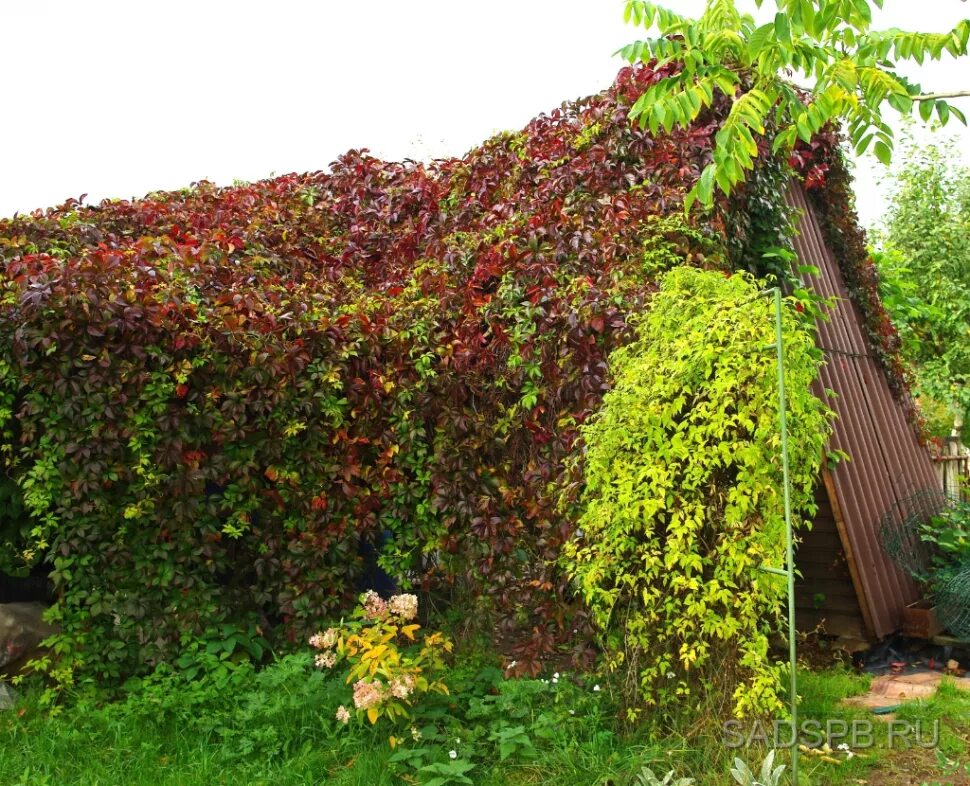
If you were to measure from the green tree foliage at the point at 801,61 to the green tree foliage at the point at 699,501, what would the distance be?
75cm

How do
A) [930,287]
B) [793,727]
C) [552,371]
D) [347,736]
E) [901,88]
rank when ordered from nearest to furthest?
[793,727] → [901,88] → [347,736] → [552,371] → [930,287]

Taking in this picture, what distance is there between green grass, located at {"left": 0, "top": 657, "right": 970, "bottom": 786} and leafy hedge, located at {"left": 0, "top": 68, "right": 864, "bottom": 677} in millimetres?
343

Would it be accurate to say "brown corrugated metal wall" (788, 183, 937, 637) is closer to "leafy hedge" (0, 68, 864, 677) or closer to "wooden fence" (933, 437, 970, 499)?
"wooden fence" (933, 437, 970, 499)

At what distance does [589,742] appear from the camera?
13.6 feet

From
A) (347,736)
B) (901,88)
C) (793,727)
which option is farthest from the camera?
(347,736)

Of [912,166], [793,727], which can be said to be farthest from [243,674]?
[912,166]

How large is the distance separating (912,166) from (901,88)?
12099mm

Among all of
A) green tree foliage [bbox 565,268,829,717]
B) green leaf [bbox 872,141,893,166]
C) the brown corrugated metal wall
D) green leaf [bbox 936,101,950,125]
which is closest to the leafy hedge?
green tree foliage [bbox 565,268,829,717]

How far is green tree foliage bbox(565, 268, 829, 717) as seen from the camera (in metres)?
4.06

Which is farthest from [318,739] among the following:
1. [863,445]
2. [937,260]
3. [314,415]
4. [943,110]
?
[937,260]

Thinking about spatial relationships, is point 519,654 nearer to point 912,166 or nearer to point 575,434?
point 575,434

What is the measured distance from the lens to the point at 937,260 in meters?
13.8

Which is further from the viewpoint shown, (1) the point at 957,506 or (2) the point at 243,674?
(1) the point at 957,506

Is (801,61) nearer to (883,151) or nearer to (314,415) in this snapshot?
(883,151)
